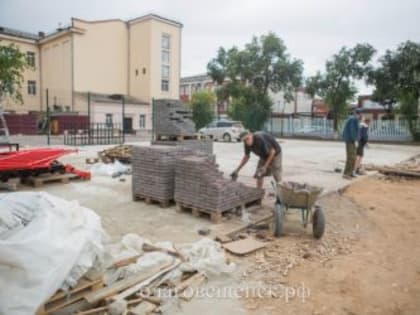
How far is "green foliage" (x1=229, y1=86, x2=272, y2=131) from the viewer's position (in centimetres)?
2853

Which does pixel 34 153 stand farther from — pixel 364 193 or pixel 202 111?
pixel 202 111

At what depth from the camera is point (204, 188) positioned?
516 centimetres

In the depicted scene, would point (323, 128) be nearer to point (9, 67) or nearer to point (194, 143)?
point (194, 143)

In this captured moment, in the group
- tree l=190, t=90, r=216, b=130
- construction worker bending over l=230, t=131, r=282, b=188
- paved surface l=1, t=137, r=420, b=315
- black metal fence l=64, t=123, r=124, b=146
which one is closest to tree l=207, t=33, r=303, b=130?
tree l=190, t=90, r=216, b=130

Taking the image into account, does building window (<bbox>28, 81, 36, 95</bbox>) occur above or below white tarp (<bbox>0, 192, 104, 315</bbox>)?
above

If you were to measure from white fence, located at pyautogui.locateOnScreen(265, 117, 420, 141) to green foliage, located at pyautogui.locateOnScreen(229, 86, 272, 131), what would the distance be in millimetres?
1051

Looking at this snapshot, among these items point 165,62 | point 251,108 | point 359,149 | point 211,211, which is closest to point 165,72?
point 165,62

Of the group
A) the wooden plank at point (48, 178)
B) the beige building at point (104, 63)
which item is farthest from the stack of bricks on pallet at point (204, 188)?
the beige building at point (104, 63)

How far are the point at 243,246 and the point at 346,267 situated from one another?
1181mm

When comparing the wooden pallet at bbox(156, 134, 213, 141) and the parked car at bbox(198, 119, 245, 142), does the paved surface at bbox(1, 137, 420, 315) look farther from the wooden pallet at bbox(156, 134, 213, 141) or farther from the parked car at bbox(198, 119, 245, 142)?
the parked car at bbox(198, 119, 245, 142)

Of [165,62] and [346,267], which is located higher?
[165,62]

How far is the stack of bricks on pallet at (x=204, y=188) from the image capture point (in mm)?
5082

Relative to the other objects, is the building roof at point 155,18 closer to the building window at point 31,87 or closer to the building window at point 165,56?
the building window at point 165,56

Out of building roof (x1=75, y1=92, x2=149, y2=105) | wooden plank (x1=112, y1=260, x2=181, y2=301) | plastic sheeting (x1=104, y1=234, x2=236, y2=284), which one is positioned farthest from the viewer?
building roof (x1=75, y1=92, x2=149, y2=105)
